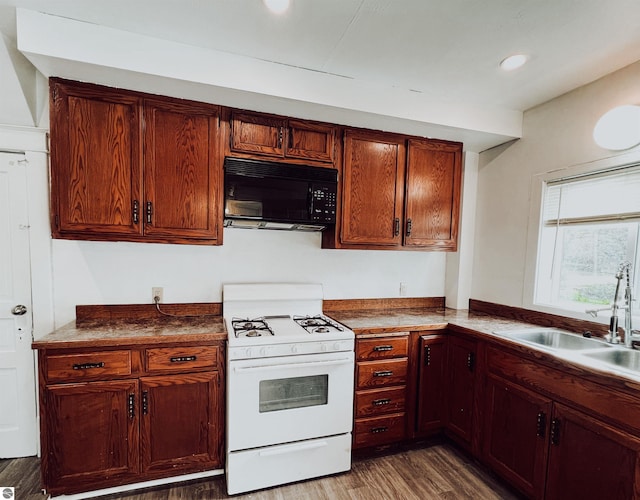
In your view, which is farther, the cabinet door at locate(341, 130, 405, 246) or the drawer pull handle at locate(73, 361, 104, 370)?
the cabinet door at locate(341, 130, 405, 246)

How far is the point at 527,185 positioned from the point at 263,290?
7.10 feet

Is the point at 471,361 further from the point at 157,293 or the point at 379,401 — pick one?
the point at 157,293

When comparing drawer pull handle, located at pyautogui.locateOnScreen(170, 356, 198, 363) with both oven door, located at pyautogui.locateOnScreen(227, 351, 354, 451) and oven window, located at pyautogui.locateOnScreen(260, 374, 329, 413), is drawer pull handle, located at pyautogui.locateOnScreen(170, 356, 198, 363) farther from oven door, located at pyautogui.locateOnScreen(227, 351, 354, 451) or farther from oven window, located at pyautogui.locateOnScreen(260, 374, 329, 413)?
oven window, located at pyautogui.locateOnScreen(260, 374, 329, 413)

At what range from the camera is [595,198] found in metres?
2.12

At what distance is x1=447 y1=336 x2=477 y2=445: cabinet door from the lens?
2229 mm

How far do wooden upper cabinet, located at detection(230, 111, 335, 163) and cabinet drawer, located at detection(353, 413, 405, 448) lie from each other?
1856 mm

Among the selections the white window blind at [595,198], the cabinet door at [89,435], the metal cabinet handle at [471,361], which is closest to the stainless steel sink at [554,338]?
the metal cabinet handle at [471,361]

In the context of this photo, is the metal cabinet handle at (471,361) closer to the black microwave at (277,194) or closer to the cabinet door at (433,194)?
the cabinet door at (433,194)

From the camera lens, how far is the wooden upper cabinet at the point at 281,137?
215 centimetres

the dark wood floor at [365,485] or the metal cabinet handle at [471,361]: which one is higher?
the metal cabinet handle at [471,361]

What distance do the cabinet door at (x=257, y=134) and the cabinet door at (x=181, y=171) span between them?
0.13m

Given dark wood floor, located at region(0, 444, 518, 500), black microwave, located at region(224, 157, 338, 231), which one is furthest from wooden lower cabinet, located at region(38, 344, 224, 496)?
black microwave, located at region(224, 157, 338, 231)

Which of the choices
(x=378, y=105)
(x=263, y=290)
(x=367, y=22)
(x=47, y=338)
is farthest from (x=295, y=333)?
(x=367, y=22)

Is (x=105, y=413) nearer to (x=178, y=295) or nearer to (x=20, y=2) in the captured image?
(x=178, y=295)
